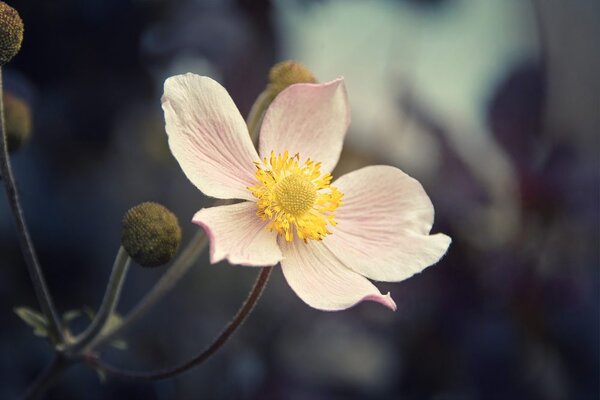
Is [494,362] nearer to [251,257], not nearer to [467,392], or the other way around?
[467,392]

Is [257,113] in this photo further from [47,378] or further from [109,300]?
[47,378]

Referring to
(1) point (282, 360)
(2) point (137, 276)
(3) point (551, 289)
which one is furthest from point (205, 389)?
(3) point (551, 289)

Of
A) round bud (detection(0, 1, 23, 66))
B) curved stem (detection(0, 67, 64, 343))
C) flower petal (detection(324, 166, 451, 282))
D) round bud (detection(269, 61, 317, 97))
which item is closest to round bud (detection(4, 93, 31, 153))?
curved stem (detection(0, 67, 64, 343))

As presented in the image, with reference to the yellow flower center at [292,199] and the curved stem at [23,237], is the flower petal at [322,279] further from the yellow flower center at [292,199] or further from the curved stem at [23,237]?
the curved stem at [23,237]

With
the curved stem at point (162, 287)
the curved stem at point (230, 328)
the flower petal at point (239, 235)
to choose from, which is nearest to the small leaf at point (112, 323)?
the curved stem at point (162, 287)

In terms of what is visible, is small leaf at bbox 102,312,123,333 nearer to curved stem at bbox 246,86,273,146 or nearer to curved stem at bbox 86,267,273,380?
curved stem at bbox 86,267,273,380

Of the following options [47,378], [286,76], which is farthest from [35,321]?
[286,76]
